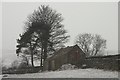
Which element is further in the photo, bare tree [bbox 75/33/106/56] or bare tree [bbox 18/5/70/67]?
bare tree [bbox 75/33/106/56]

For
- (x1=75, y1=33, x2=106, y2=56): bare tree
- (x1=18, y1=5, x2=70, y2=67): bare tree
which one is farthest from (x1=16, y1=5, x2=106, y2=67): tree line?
(x1=75, y1=33, x2=106, y2=56): bare tree

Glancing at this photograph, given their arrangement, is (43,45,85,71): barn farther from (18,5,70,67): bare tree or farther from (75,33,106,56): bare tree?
(75,33,106,56): bare tree

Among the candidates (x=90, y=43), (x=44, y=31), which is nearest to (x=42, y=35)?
(x=44, y=31)

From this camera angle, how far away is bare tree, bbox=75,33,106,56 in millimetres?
74125

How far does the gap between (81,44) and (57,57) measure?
25457 mm

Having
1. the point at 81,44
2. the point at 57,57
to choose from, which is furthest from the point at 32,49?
the point at 81,44

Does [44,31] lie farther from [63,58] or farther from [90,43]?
[90,43]

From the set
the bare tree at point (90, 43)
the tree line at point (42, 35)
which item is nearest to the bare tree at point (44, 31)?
the tree line at point (42, 35)

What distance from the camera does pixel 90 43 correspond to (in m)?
75.3

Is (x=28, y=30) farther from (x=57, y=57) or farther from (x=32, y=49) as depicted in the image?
(x=57, y=57)

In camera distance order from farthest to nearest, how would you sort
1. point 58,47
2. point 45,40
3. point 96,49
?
point 96,49 < point 58,47 < point 45,40

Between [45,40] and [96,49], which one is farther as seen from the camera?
[96,49]

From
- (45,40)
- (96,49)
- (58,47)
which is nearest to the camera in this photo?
Answer: (45,40)

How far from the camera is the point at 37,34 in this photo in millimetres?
50812
